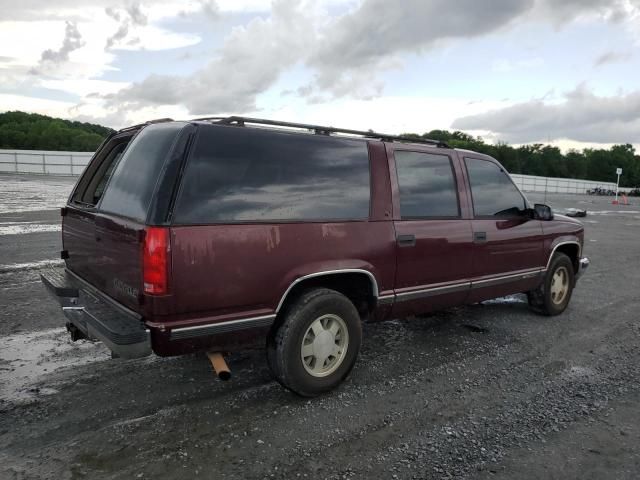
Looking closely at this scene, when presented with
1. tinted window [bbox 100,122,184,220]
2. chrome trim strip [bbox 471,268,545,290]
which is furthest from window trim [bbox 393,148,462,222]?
tinted window [bbox 100,122,184,220]

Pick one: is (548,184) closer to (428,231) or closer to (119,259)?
(428,231)

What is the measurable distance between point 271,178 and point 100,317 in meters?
1.46

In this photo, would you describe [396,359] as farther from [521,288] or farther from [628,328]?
[628,328]

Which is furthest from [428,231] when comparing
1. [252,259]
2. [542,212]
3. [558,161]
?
[558,161]

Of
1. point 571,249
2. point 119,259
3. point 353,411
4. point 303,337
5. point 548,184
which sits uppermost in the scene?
point 548,184

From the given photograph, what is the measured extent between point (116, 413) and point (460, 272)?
310 cm

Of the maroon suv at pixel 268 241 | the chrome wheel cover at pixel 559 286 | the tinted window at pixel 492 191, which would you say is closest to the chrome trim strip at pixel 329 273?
the maroon suv at pixel 268 241

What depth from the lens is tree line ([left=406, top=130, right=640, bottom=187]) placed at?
112 m

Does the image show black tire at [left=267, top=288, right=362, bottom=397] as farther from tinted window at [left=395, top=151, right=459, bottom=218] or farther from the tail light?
tinted window at [left=395, top=151, right=459, bottom=218]

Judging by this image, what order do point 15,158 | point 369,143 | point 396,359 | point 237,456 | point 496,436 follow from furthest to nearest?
point 15,158 → point 396,359 → point 369,143 → point 496,436 → point 237,456

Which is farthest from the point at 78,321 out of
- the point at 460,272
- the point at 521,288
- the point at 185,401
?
the point at 521,288

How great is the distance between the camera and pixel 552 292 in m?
6.01

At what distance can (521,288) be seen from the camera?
5.50m

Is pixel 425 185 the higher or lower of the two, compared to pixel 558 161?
lower
